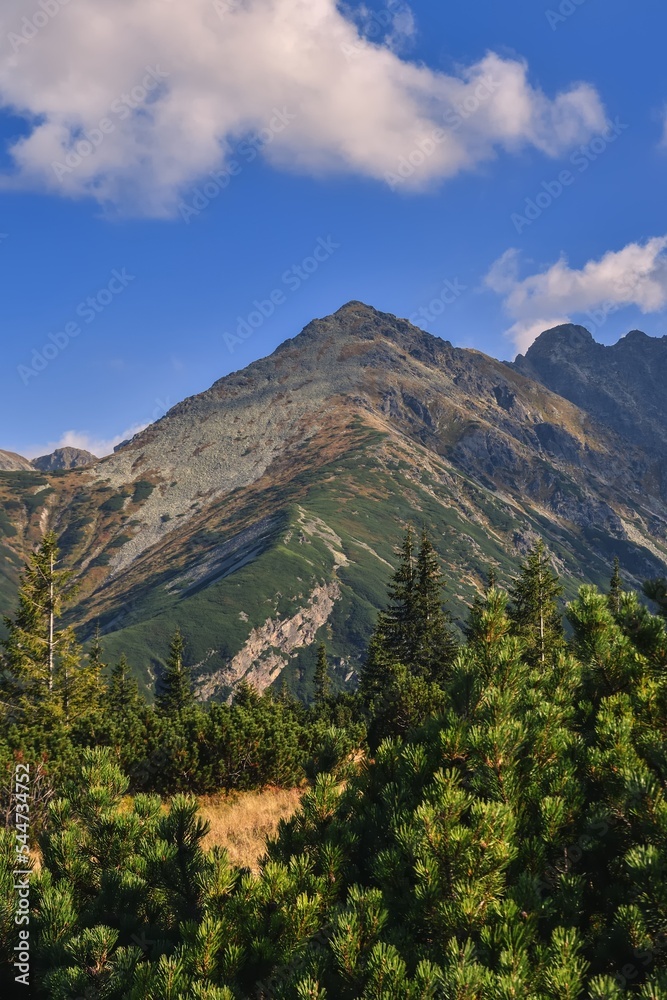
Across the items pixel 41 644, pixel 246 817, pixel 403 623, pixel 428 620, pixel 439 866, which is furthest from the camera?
pixel 403 623

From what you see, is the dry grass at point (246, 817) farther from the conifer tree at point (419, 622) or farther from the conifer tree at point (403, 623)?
the conifer tree at point (403, 623)

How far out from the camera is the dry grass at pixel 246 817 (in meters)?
9.49

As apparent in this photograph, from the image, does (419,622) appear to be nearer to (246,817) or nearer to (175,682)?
(175,682)

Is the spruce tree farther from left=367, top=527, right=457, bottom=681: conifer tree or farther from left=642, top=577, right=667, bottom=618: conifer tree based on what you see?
left=642, top=577, right=667, bottom=618: conifer tree

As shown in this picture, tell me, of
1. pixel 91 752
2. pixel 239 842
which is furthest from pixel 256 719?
pixel 91 752

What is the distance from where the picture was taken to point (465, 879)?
3896 mm

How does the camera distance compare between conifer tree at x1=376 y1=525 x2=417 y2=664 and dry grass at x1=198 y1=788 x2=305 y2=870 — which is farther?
conifer tree at x1=376 y1=525 x2=417 y2=664

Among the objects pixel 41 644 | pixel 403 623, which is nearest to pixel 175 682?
pixel 403 623

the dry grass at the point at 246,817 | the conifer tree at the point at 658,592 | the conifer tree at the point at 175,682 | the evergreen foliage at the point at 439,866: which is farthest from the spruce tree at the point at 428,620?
the evergreen foliage at the point at 439,866

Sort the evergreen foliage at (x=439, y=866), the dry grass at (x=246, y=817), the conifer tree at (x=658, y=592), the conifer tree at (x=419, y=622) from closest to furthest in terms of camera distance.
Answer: the evergreen foliage at (x=439, y=866) → the conifer tree at (x=658, y=592) → the dry grass at (x=246, y=817) → the conifer tree at (x=419, y=622)

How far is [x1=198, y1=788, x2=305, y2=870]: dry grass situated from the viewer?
949 cm

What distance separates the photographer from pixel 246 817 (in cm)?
1184

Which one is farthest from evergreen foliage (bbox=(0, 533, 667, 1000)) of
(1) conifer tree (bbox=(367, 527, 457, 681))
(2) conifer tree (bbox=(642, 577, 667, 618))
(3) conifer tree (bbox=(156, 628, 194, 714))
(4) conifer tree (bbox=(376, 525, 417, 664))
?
(3) conifer tree (bbox=(156, 628, 194, 714))

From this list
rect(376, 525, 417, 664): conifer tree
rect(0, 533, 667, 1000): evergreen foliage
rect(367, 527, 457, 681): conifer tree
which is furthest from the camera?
rect(376, 525, 417, 664): conifer tree
